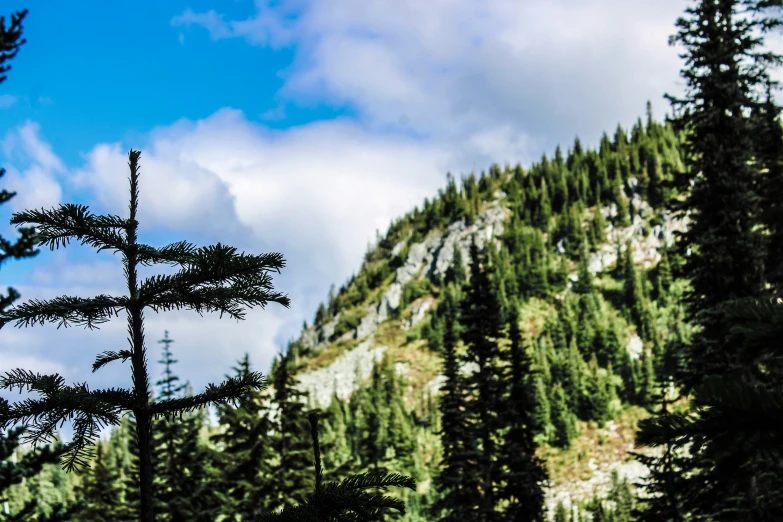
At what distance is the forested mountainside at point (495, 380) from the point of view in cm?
1986

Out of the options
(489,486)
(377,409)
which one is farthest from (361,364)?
(489,486)

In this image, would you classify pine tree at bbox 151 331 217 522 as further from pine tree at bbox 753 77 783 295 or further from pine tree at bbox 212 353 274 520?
pine tree at bbox 753 77 783 295

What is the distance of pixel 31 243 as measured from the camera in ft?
11.7

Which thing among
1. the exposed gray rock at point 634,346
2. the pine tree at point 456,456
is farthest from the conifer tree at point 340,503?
the exposed gray rock at point 634,346

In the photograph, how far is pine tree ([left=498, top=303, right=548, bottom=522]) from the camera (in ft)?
71.6

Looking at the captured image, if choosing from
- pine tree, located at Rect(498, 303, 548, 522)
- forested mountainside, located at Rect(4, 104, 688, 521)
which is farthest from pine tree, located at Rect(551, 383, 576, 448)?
pine tree, located at Rect(498, 303, 548, 522)

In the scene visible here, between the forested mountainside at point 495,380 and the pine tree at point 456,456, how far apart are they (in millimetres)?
601

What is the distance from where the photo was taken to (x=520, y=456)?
2177 cm

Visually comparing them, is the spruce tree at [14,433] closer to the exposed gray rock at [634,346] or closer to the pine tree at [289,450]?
the pine tree at [289,450]

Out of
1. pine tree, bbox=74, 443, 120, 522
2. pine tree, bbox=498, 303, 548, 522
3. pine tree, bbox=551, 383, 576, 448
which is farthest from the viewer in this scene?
pine tree, bbox=551, 383, 576, 448

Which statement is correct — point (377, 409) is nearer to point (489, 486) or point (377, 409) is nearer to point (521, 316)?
point (521, 316)

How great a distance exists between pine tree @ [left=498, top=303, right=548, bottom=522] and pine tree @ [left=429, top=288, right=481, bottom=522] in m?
1.25

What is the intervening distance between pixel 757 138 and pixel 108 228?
16742mm

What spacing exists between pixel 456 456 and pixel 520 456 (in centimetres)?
232
